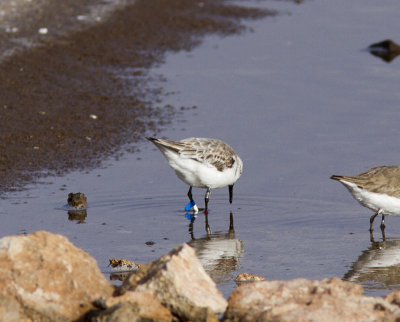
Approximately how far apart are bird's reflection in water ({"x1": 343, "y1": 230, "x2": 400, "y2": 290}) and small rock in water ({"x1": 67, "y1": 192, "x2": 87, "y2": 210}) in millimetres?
3757

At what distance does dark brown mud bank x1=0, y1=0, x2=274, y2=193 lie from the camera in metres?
13.0

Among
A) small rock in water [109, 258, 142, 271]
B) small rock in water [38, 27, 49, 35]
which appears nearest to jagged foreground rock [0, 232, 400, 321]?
small rock in water [109, 258, 142, 271]

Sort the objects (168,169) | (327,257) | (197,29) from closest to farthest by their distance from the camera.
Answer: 1. (327,257)
2. (168,169)
3. (197,29)

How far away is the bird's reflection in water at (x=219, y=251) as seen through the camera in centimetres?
944

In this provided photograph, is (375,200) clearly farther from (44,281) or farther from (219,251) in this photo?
(44,281)

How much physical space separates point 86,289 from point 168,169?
Result: 5.83 metres

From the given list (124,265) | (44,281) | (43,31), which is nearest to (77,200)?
(124,265)

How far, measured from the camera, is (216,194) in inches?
498

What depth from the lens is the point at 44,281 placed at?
7.01 meters

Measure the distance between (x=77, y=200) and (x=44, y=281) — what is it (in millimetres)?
4113

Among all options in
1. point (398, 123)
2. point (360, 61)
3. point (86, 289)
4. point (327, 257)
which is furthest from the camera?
point (360, 61)

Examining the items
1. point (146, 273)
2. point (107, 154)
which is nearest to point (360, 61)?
point (107, 154)

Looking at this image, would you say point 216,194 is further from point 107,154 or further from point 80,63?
point 80,63

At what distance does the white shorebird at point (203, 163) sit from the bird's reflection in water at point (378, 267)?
237 centimetres
